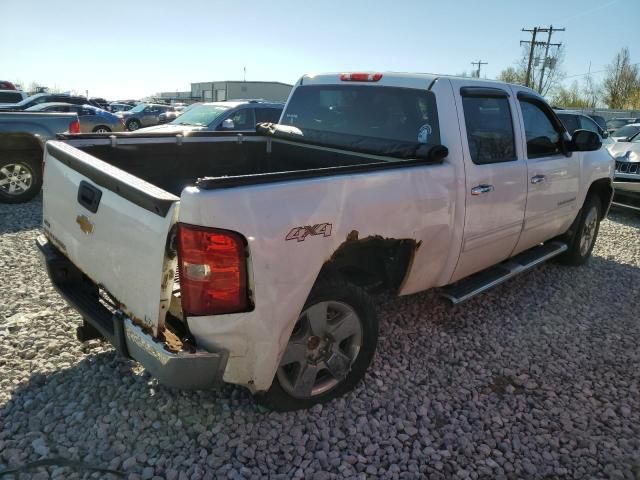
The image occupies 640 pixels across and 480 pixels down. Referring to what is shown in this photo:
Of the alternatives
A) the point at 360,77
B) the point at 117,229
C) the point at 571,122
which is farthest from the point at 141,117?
the point at 117,229

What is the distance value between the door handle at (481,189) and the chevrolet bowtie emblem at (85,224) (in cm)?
243

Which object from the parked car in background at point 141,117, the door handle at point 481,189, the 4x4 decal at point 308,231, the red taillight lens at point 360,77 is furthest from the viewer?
the parked car in background at point 141,117

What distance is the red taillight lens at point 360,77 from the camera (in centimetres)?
383

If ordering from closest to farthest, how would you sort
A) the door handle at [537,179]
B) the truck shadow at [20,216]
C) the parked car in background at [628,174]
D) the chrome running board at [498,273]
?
1. the chrome running board at [498,273]
2. the door handle at [537,179]
3. the truck shadow at [20,216]
4. the parked car in background at [628,174]

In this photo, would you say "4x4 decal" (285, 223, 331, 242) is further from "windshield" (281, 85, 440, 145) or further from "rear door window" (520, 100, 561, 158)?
"rear door window" (520, 100, 561, 158)

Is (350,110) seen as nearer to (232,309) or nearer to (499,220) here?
(499,220)

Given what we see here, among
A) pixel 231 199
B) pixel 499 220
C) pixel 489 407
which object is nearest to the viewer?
pixel 231 199

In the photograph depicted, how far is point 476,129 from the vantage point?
362 cm

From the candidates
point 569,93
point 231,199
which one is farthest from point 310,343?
point 569,93

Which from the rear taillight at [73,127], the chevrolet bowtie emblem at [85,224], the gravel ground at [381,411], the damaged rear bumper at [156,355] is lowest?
the gravel ground at [381,411]

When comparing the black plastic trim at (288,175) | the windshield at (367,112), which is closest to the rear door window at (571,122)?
the windshield at (367,112)

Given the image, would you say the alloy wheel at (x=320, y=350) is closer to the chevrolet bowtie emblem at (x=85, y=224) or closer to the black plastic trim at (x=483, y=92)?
the chevrolet bowtie emblem at (x=85, y=224)

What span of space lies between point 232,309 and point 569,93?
2637 inches

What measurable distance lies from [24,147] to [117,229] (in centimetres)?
601
